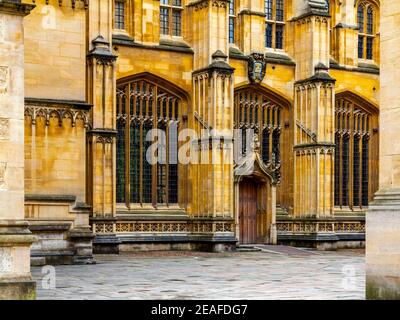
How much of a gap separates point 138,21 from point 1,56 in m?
18.7

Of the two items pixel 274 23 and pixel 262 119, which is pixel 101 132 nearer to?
pixel 262 119

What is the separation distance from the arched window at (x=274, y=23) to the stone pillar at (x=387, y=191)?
2206cm

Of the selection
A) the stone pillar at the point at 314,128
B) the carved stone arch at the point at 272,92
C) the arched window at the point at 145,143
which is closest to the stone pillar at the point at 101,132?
the arched window at the point at 145,143

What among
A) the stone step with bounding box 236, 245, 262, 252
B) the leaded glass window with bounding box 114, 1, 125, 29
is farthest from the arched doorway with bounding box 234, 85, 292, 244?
the leaded glass window with bounding box 114, 1, 125, 29

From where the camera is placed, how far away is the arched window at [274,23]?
3622 centimetres

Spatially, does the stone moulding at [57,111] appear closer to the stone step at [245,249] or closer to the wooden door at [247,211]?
the stone step at [245,249]

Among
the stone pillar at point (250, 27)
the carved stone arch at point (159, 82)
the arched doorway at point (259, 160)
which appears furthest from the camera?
the stone pillar at point (250, 27)

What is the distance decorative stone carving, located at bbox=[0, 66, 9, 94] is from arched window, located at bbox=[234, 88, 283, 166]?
2123cm

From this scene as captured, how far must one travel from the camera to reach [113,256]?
2795cm

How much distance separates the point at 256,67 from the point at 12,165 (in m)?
21.7

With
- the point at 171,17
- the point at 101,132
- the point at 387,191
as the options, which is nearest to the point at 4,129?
the point at 387,191
